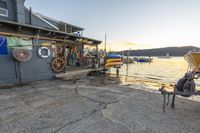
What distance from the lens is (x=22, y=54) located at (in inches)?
280

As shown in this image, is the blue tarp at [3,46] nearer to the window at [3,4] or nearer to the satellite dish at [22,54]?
the satellite dish at [22,54]

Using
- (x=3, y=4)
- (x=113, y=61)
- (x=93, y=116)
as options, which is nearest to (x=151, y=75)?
(x=113, y=61)

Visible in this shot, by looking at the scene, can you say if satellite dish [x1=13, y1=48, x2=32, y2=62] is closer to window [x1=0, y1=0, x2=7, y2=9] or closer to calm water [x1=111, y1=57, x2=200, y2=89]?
window [x1=0, y1=0, x2=7, y2=9]

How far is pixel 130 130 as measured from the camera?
2.91 m

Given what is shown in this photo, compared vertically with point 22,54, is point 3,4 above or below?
above

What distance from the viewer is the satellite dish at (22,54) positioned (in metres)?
6.88

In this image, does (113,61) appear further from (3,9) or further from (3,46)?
(3,9)

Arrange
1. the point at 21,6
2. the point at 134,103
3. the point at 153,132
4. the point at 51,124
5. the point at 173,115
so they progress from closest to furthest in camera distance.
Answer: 1. the point at 153,132
2. the point at 51,124
3. the point at 173,115
4. the point at 134,103
5. the point at 21,6

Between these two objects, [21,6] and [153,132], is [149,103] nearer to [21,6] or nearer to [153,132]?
[153,132]

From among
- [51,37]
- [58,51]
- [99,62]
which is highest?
[51,37]

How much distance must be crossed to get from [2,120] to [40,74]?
5272mm

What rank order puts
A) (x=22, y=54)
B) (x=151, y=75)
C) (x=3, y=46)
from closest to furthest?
(x=3, y=46) → (x=22, y=54) → (x=151, y=75)

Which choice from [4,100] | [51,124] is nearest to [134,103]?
[51,124]

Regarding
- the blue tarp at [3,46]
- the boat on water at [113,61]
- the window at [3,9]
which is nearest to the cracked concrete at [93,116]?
the blue tarp at [3,46]
